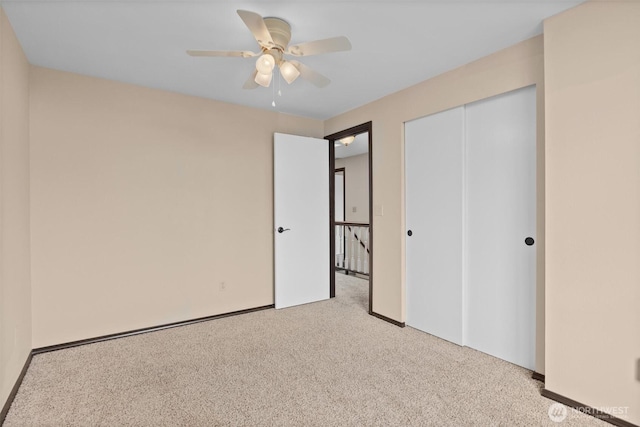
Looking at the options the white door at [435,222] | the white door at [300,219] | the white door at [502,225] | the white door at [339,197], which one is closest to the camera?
the white door at [502,225]

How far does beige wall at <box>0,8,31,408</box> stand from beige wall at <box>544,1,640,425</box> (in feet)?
10.9

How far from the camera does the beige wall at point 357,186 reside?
7.18 metres

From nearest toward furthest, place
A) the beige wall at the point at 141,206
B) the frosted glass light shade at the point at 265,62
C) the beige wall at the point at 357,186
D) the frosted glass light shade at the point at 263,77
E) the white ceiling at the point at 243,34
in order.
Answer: the white ceiling at the point at 243,34, the frosted glass light shade at the point at 265,62, the frosted glass light shade at the point at 263,77, the beige wall at the point at 141,206, the beige wall at the point at 357,186

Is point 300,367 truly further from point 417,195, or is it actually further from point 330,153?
point 330,153

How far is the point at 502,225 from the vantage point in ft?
8.44

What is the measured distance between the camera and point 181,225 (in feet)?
11.1

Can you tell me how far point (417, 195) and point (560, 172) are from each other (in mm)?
1317

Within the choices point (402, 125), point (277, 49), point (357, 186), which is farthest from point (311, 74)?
point (357, 186)

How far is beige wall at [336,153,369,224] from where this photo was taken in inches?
283

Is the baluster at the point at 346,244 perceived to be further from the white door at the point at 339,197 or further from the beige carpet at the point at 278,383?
the beige carpet at the point at 278,383

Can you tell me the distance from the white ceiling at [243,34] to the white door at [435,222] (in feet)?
1.79

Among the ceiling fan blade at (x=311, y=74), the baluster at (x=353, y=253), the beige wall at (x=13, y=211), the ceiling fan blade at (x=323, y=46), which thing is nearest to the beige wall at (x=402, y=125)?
the ceiling fan blade at (x=311, y=74)
